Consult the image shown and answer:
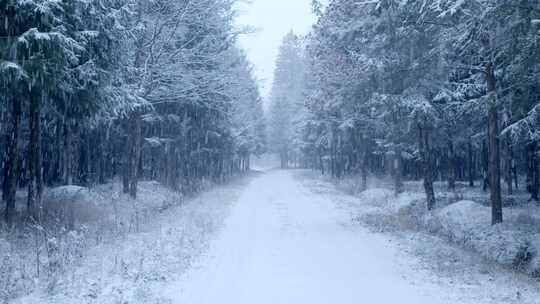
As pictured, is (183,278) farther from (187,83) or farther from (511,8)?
(187,83)

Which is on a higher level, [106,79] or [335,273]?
[106,79]

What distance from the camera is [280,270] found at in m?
9.98

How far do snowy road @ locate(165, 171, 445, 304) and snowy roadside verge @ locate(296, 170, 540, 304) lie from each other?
2.02 ft

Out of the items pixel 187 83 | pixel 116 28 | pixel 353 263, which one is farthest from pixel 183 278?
pixel 187 83

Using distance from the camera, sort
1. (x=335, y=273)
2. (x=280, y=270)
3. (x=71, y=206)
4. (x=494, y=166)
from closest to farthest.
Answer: (x=335, y=273) < (x=280, y=270) < (x=494, y=166) < (x=71, y=206)

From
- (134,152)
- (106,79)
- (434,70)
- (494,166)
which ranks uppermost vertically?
(434,70)

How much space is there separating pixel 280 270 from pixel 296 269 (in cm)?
36

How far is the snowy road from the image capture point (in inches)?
319

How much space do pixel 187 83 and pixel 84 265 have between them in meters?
13.6

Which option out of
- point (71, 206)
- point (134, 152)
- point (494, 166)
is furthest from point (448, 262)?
point (134, 152)

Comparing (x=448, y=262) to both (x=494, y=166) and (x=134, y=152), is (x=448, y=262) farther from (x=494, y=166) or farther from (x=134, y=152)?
(x=134, y=152)

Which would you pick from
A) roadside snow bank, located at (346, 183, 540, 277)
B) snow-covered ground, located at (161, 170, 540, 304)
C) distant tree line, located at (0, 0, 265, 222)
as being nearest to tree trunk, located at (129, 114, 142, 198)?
distant tree line, located at (0, 0, 265, 222)

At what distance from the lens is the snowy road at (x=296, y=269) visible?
811 cm

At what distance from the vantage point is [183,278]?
9.31 metres
